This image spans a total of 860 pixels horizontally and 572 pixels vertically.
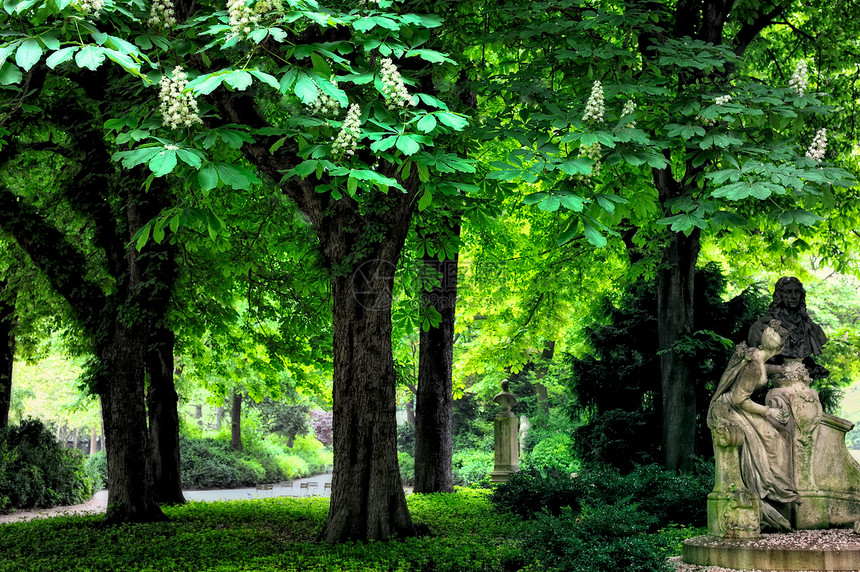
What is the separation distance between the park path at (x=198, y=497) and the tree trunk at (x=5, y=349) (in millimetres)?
2763

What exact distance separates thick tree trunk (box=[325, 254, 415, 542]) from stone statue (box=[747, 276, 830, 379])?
14.5 ft

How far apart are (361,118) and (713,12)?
9066mm

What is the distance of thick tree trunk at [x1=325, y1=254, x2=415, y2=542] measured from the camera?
9.43 metres

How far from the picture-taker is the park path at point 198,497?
56.8 feet

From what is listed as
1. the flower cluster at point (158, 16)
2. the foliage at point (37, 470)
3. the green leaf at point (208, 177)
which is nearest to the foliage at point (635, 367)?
the flower cluster at point (158, 16)

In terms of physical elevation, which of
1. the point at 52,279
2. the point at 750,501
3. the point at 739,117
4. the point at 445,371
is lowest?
the point at 750,501

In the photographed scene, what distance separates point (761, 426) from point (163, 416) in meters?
11.0

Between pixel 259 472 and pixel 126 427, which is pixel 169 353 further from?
pixel 259 472

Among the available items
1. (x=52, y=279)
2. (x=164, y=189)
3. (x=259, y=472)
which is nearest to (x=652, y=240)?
(x=164, y=189)

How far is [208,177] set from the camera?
16.3 feet

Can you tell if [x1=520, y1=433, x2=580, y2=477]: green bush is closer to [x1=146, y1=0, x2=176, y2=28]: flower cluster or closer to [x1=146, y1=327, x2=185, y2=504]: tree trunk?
[x1=146, y1=327, x2=185, y2=504]: tree trunk

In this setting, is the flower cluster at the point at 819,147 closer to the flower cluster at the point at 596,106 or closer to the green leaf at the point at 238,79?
the flower cluster at the point at 596,106

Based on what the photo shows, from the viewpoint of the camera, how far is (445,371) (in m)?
15.9

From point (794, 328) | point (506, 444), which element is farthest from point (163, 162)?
→ point (506, 444)
